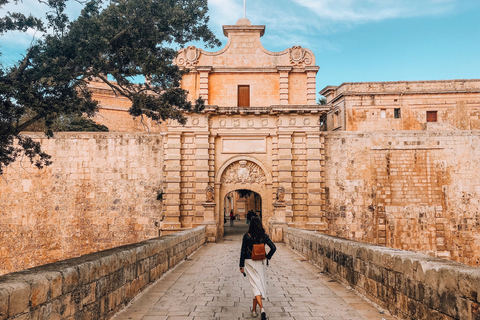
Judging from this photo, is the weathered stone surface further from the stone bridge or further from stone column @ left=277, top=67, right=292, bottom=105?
the stone bridge

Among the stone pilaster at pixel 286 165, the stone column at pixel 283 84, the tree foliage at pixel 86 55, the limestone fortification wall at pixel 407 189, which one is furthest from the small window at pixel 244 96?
the tree foliage at pixel 86 55

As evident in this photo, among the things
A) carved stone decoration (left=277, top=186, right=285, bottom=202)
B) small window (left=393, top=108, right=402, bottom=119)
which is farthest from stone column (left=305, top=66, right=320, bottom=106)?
→ small window (left=393, top=108, right=402, bottom=119)

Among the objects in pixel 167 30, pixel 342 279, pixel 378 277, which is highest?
pixel 167 30

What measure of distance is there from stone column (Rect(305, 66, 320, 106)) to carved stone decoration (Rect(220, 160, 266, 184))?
4.01m

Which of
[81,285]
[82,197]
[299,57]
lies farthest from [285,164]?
[81,285]

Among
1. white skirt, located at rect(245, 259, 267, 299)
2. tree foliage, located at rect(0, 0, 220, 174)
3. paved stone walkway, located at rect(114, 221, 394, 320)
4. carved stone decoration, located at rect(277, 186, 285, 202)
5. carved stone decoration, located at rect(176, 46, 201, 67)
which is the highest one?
carved stone decoration, located at rect(176, 46, 201, 67)

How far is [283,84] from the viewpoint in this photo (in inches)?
693

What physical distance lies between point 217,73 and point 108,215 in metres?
8.56

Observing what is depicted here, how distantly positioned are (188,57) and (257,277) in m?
14.2

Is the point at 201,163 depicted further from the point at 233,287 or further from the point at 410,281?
the point at 410,281

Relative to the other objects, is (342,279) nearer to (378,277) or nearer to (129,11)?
(378,277)

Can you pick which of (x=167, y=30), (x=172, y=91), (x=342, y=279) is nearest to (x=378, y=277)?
(x=342, y=279)

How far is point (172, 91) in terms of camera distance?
393 inches

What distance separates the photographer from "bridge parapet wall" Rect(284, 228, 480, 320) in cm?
337
